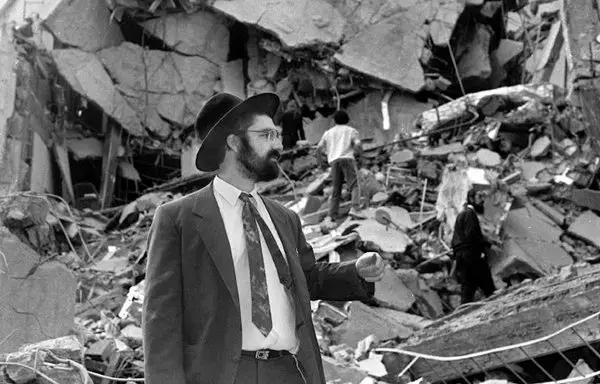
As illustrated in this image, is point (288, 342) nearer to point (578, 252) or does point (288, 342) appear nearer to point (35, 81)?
point (578, 252)

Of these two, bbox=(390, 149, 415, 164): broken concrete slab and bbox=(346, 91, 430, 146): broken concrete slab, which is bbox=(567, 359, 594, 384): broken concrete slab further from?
bbox=(346, 91, 430, 146): broken concrete slab

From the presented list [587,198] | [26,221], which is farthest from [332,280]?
[587,198]

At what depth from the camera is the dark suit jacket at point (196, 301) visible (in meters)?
3.13

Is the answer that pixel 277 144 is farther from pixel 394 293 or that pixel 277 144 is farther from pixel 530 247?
pixel 530 247

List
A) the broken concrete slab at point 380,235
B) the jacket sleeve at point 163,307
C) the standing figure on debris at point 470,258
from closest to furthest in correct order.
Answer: the jacket sleeve at point 163,307 < the standing figure on debris at point 470,258 < the broken concrete slab at point 380,235

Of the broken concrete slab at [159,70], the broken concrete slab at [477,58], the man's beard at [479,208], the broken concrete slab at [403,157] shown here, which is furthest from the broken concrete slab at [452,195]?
the broken concrete slab at [159,70]

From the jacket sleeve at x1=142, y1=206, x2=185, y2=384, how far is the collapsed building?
5.10 feet

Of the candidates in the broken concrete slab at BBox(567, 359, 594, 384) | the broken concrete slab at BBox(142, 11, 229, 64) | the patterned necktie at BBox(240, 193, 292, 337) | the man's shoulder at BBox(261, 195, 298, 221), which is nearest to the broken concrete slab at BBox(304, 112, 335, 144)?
the broken concrete slab at BBox(142, 11, 229, 64)

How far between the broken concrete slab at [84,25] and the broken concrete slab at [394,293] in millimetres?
8908

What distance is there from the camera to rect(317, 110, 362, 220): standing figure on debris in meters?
12.0

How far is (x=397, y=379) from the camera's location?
6973 millimetres

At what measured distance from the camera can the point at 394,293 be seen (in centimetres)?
1058

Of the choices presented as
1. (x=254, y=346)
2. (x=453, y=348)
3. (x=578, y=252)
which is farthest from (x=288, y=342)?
(x=578, y=252)

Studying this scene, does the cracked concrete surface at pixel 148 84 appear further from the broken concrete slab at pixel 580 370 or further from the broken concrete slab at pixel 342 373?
the broken concrete slab at pixel 580 370
